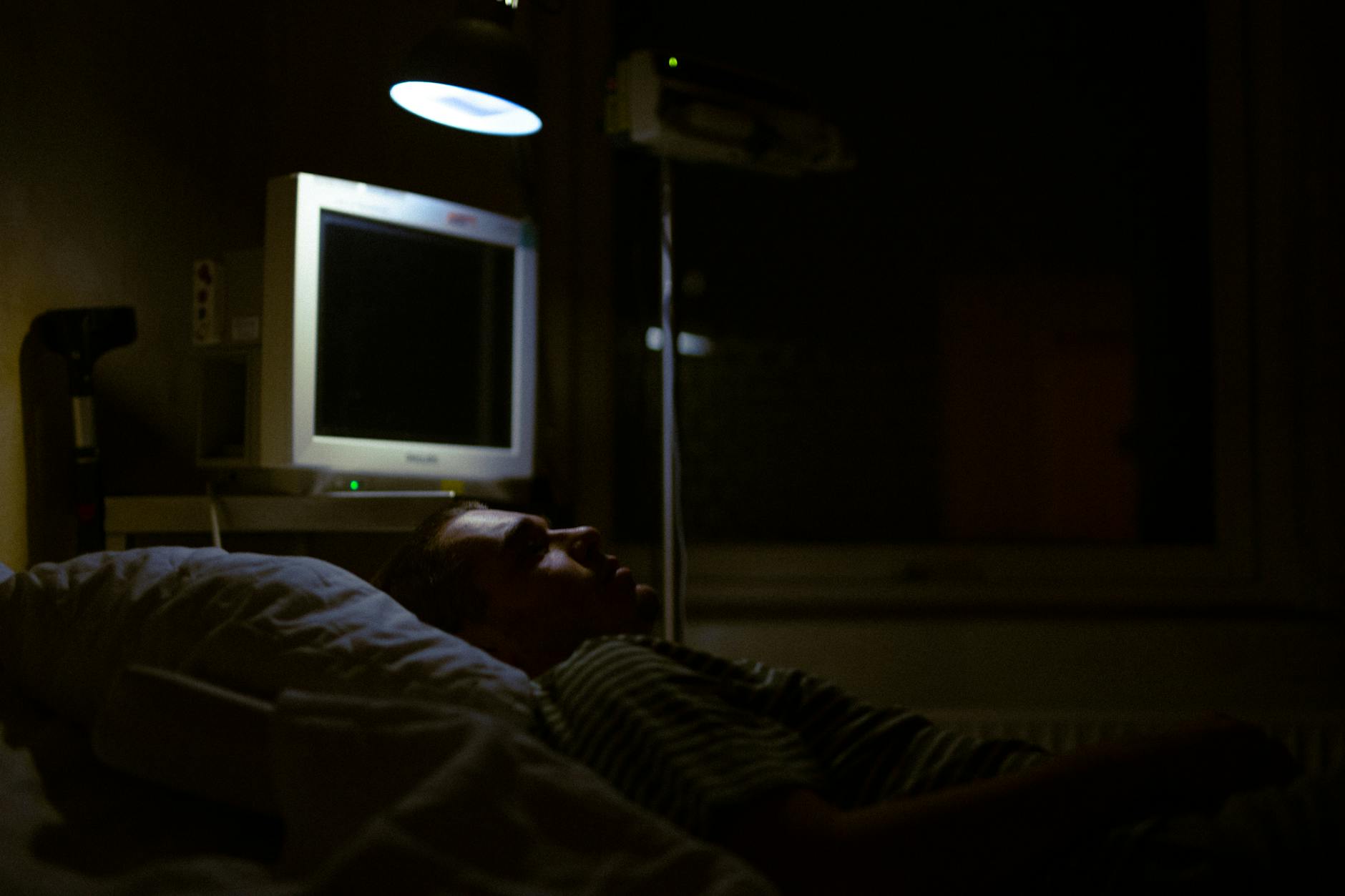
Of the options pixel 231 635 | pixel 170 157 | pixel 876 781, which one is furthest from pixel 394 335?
pixel 876 781

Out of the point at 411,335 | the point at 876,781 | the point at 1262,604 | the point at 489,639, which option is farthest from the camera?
the point at 1262,604

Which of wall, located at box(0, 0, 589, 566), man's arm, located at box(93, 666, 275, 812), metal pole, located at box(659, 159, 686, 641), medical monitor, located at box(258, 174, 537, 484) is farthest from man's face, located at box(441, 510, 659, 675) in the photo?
wall, located at box(0, 0, 589, 566)

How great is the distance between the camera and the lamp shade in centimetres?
158

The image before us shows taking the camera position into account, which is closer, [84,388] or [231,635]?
[231,635]

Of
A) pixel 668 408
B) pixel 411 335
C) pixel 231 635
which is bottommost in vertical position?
pixel 231 635

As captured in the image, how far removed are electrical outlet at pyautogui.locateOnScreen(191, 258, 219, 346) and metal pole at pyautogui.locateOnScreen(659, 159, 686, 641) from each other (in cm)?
73

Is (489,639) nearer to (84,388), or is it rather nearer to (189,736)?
(189,736)

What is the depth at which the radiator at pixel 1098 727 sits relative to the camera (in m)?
1.87

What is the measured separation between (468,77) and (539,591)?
0.92 meters

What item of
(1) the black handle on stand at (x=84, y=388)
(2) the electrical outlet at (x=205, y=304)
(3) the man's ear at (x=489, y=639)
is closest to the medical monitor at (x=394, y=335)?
(2) the electrical outlet at (x=205, y=304)

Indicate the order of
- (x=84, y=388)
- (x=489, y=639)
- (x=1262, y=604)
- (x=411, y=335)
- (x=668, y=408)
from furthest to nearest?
(x=1262, y=604), (x=668, y=408), (x=411, y=335), (x=84, y=388), (x=489, y=639)

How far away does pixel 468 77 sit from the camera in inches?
62.1

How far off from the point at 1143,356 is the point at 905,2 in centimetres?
92

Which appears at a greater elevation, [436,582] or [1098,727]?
[436,582]
